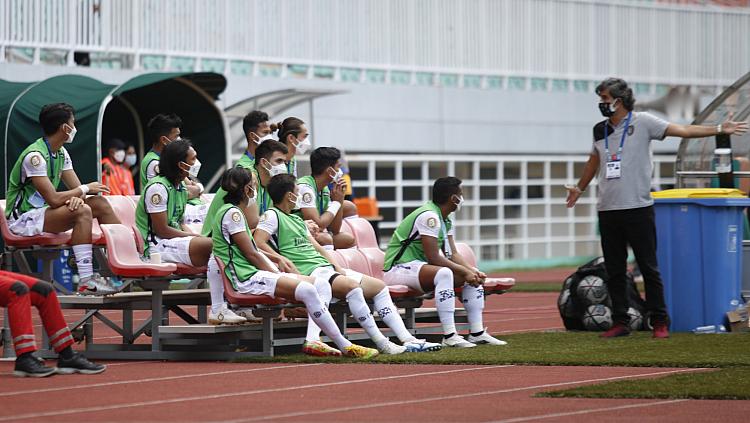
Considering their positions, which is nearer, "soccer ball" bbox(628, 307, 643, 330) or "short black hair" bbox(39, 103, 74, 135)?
"short black hair" bbox(39, 103, 74, 135)

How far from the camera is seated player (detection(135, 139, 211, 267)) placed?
12.7 metres

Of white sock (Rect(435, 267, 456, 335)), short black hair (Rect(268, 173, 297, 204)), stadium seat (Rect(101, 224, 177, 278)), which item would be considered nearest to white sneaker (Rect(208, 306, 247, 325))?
stadium seat (Rect(101, 224, 177, 278))

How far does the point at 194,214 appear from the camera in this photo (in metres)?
14.2

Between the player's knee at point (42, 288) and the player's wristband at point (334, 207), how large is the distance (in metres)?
3.82

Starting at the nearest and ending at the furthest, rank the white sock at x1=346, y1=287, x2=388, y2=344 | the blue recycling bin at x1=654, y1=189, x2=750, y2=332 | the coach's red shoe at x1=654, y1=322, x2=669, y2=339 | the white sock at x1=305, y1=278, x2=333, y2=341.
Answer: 1. the white sock at x1=305, y1=278, x2=333, y2=341
2. the white sock at x1=346, y1=287, x2=388, y2=344
3. the coach's red shoe at x1=654, y1=322, x2=669, y2=339
4. the blue recycling bin at x1=654, y1=189, x2=750, y2=332

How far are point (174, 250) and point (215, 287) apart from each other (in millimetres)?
612

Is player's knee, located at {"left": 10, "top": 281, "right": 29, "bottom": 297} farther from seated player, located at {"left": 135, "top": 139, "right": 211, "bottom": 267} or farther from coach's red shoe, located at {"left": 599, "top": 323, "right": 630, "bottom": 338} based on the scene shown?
coach's red shoe, located at {"left": 599, "top": 323, "right": 630, "bottom": 338}

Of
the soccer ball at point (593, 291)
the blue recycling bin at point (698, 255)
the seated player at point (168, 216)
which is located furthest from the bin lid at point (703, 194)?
the seated player at point (168, 216)

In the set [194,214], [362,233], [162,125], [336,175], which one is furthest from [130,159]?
[336,175]

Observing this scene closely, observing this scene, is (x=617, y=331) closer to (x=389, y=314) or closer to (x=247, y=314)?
(x=389, y=314)

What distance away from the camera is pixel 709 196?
14500 mm

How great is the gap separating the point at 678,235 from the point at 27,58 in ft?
43.7

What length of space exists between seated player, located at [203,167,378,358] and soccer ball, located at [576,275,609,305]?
3583 millimetres

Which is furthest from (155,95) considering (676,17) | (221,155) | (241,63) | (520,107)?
(676,17)
